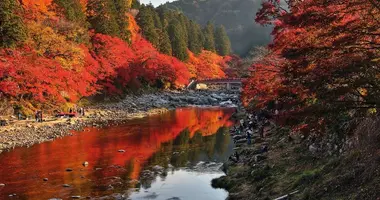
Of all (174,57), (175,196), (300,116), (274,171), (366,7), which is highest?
(174,57)

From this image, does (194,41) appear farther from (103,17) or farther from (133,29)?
(103,17)

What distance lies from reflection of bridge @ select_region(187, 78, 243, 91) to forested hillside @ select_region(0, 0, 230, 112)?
221 cm

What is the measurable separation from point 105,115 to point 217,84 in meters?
42.0

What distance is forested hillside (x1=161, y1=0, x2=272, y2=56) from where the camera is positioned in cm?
14395

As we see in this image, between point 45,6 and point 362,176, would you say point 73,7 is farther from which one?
point 362,176

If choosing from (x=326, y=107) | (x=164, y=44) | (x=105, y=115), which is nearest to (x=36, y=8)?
(x=105, y=115)

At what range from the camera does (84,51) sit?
39188 millimetres

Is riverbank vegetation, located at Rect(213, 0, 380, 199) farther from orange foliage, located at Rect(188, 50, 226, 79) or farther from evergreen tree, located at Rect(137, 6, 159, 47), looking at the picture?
orange foliage, located at Rect(188, 50, 226, 79)

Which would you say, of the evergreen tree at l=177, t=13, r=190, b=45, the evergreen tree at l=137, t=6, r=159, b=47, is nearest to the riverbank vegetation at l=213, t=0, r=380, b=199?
the evergreen tree at l=137, t=6, r=159, b=47

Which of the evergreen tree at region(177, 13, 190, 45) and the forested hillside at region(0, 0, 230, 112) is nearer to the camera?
the forested hillside at region(0, 0, 230, 112)

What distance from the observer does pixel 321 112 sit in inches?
291

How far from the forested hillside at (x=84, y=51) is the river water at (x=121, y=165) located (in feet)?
22.5

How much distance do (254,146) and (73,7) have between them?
2984 centimetres

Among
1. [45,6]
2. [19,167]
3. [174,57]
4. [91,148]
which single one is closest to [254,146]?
[91,148]
